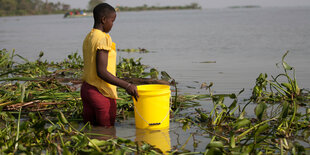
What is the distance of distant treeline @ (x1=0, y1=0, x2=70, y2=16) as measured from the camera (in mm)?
91750

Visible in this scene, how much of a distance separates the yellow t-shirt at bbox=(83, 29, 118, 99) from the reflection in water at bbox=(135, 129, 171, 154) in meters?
0.44

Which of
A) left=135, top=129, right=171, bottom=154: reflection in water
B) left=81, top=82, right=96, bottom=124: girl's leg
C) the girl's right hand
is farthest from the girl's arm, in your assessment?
left=135, top=129, right=171, bottom=154: reflection in water

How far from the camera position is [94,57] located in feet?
11.8

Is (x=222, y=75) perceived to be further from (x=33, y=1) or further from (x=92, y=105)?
(x=33, y=1)

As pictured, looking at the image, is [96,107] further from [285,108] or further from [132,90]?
[285,108]

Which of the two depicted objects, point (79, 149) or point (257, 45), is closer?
point (79, 149)

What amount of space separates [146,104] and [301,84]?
3145 mm

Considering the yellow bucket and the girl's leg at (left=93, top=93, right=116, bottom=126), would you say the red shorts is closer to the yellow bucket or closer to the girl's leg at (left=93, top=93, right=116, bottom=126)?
the girl's leg at (left=93, top=93, right=116, bottom=126)

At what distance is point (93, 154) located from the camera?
256cm

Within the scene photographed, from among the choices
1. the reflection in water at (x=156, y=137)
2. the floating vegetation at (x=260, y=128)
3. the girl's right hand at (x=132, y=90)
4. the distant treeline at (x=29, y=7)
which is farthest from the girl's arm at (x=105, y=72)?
the distant treeline at (x=29, y=7)

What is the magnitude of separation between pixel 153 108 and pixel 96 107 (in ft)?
1.72

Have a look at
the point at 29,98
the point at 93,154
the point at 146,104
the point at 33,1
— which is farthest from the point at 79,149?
the point at 33,1

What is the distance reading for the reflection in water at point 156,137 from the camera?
327cm

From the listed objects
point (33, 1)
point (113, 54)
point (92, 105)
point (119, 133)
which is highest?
point (33, 1)
